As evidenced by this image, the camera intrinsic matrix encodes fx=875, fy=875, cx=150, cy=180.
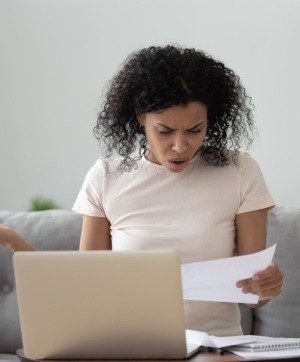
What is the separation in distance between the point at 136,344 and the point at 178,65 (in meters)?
0.75

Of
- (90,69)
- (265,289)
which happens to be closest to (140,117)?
(265,289)

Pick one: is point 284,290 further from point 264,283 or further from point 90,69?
point 90,69

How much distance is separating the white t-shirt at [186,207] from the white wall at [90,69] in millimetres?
711

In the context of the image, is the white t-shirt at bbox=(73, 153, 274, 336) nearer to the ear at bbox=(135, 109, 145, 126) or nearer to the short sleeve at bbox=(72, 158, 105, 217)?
the short sleeve at bbox=(72, 158, 105, 217)

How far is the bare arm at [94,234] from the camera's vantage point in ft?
6.91

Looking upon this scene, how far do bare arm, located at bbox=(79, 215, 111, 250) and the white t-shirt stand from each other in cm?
2

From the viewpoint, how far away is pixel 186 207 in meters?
2.07

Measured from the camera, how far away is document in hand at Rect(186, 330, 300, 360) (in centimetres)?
148

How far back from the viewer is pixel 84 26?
308 cm

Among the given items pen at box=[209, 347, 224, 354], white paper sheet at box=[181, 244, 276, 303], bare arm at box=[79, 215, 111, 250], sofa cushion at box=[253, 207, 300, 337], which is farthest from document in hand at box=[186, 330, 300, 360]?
sofa cushion at box=[253, 207, 300, 337]

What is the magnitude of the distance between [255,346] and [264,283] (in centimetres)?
24

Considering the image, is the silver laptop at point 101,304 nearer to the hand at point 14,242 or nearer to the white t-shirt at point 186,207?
the hand at point 14,242

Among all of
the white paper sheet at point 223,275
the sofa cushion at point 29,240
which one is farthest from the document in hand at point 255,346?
the sofa cushion at point 29,240

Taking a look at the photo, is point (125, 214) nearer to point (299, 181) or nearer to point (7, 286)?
point (7, 286)
